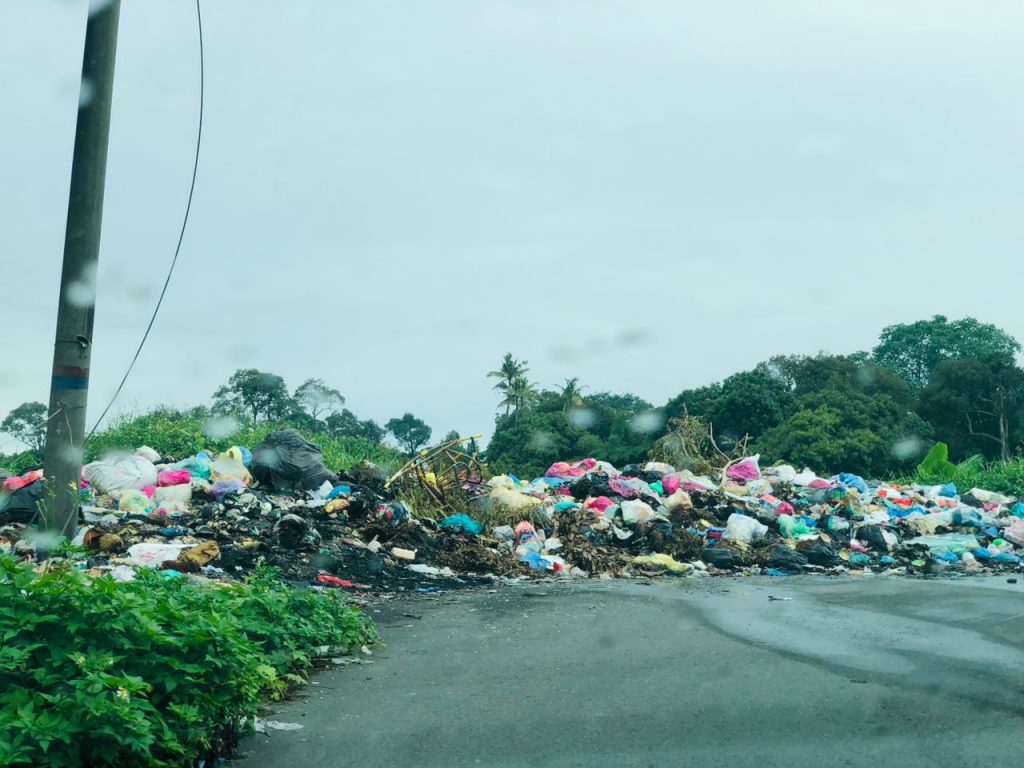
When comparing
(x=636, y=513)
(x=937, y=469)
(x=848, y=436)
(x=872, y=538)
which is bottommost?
(x=937, y=469)

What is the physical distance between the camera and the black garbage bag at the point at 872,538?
12680 mm

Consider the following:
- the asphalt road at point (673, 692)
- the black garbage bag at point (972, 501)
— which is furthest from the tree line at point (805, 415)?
the asphalt road at point (673, 692)

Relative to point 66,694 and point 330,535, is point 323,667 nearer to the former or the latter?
point 66,694

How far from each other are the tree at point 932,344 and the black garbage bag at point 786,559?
35.7 metres

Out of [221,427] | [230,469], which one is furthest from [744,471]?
[221,427]

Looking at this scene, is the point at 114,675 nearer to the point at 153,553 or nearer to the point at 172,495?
the point at 153,553

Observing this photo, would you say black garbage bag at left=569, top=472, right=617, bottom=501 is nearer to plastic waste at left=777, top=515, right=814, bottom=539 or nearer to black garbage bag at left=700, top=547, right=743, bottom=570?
plastic waste at left=777, top=515, right=814, bottom=539

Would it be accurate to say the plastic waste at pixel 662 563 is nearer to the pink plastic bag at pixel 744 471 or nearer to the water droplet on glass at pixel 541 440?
the pink plastic bag at pixel 744 471

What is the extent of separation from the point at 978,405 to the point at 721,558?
29084mm

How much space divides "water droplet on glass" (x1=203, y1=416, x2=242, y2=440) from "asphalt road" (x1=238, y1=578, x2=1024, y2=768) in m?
12.2

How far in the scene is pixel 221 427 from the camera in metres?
19.0

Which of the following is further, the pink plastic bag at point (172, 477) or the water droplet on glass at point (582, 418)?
the water droplet on glass at point (582, 418)

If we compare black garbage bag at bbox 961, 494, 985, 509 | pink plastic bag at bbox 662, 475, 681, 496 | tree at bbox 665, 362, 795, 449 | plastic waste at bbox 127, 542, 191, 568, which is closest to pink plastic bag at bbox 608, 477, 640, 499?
pink plastic bag at bbox 662, 475, 681, 496

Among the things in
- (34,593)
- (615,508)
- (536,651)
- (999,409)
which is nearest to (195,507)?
(615,508)
